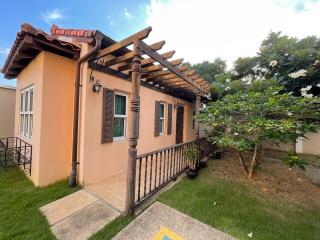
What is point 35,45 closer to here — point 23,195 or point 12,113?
point 23,195

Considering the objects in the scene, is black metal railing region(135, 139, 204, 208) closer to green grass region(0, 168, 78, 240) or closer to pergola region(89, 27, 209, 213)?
pergola region(89, 27, 209, 213)

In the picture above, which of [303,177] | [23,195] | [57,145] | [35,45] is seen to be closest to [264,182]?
[303,177]

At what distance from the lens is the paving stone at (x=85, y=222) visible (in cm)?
220

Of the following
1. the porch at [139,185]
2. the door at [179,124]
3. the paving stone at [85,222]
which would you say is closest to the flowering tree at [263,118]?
the porch at [139,185]

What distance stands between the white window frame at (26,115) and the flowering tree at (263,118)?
15.4 ft

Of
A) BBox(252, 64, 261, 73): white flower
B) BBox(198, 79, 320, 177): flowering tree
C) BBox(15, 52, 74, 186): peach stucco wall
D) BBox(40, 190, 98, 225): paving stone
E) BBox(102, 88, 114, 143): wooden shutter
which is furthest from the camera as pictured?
BBox(252, 64, 261, 73): white flower

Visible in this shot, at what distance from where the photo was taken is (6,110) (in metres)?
6.72

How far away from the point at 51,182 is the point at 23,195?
54 centimetres

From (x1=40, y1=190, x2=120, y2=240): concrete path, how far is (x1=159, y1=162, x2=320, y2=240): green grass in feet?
3.54

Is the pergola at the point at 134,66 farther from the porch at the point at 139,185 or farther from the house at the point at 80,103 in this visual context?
the porch at the point at 139,185

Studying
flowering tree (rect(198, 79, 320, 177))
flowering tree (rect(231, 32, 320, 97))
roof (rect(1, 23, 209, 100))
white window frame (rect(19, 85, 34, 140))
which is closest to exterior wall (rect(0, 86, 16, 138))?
white window frame (rect(19, 85, 34, 140))

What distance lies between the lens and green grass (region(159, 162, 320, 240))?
93.7 inches

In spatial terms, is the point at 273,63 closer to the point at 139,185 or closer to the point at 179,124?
the point at 179,124

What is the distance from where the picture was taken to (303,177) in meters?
4.99
